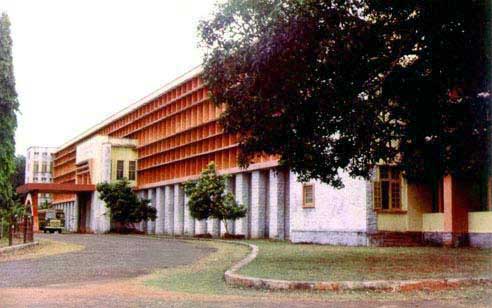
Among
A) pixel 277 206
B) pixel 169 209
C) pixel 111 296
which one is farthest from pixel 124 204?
pixel 111 296

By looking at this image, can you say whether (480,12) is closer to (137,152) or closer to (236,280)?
(236,280)

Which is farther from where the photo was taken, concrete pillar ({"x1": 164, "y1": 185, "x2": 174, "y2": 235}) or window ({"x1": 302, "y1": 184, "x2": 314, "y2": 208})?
concrete pillar ({"x1": 164, "y1": 185, "x2": 174, "y2": 235})

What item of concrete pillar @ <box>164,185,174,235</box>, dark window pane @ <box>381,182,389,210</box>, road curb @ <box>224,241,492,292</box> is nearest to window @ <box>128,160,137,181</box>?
concrete pillar @ <box>164,185,174,235</box>

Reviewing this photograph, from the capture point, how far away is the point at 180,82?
177ft

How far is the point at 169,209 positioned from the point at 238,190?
540 inches

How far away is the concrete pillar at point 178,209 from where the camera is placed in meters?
54.1

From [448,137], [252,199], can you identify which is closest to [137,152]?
[252,199]

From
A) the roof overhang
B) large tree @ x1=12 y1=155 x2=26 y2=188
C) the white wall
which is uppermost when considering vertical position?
large tree @ x1=12 y1=155 x2=26 y2=188

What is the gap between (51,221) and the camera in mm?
63500

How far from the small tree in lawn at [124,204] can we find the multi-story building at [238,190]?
251cm

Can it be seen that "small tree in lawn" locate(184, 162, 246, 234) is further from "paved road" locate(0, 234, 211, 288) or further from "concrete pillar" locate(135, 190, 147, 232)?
"concrete pillar" locate(135, 190, 147, 232)

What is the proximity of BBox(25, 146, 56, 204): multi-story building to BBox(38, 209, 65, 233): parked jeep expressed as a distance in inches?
1919

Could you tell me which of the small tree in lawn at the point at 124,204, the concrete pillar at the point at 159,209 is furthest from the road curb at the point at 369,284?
the concrete pillar at the point at 159,209

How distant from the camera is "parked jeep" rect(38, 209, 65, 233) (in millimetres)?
63375
